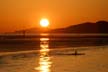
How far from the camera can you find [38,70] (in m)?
29.6

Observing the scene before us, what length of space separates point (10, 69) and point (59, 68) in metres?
3.82

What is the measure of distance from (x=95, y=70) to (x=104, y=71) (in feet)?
3.11

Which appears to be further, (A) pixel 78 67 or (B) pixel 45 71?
(A) pixel 78 67

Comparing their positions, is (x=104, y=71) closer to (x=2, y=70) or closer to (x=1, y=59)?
(x=2, y=70)

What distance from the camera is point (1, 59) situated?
1556 inches

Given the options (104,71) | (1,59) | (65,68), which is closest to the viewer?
(104,71)

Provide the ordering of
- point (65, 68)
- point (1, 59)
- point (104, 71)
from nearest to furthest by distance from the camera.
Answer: point (104, 71) < point (65, 68) < point (1, 59)

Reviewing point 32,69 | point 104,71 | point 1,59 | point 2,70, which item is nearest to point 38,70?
point 32,69

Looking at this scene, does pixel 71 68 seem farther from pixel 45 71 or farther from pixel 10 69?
pixel 10 69

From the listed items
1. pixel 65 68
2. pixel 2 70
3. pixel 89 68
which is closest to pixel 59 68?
pixel 65 68

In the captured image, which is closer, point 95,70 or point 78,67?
point 95,70

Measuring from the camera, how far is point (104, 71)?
2886cm

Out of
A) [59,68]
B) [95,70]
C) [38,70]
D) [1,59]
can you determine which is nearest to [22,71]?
[38,70]

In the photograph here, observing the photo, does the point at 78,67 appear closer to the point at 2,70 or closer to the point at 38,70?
the point at 38,70
